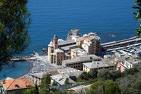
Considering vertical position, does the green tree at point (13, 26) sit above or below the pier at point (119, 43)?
above

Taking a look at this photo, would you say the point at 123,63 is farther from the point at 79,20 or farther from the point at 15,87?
the point at 79,20

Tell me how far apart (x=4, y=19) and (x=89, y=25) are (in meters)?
23.2

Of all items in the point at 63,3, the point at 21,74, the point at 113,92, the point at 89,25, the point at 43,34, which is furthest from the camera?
the point at 63,3

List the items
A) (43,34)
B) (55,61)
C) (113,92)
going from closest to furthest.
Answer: (113,92) < (55,61) < (43,34)

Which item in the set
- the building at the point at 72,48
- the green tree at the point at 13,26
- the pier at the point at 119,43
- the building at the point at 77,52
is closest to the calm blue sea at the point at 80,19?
the pier at the point at 119,43

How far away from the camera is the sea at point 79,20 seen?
23922mm

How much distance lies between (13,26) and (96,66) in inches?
551

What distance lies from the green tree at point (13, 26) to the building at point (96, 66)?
43.4 ft

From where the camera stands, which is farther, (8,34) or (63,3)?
(63,3)

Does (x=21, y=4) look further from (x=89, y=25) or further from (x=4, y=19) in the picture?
(x=89, y=25)

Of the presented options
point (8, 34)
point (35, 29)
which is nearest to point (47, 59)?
point (35, 29)

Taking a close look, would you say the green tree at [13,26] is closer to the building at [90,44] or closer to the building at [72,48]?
the building at [72,48]

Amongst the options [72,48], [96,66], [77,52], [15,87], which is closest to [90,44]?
[77,52]

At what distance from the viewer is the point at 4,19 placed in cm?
303
